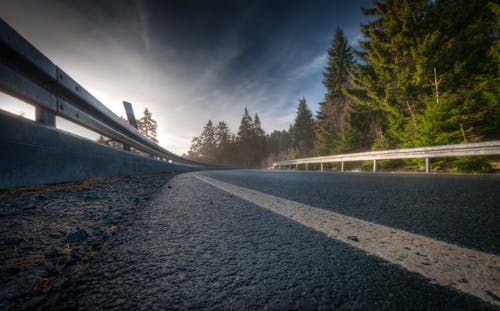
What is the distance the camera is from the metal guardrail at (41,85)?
1.66 m

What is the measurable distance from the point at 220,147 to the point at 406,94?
61389 mm

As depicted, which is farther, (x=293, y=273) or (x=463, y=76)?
(x=463, y=76)

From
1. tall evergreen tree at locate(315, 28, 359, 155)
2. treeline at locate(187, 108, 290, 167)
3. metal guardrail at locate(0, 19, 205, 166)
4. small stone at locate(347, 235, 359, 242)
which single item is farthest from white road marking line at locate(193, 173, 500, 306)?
treeline at locate(187, 108, 290, 167)

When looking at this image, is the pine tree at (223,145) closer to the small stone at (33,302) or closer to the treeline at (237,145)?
the treeline at (237,145)

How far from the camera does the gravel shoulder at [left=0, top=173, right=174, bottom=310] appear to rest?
2.10 ft

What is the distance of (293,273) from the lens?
0.76 metres

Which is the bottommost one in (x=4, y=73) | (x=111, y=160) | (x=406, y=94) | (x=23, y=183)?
(x=23, y=183)

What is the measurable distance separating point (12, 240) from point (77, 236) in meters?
0.25

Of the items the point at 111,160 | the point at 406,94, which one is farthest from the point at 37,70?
the point at 406,94

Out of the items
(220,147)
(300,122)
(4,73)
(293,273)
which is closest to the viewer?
(293,273)

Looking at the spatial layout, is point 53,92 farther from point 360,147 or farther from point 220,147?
point 220,147

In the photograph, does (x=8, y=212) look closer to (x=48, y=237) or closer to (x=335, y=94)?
(x=48, y=237)

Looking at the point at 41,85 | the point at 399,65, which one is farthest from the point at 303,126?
the point at 41,85

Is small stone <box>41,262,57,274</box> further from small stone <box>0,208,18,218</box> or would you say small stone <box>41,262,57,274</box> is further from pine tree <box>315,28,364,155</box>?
pine tree <box>315,28,364,155</box>
